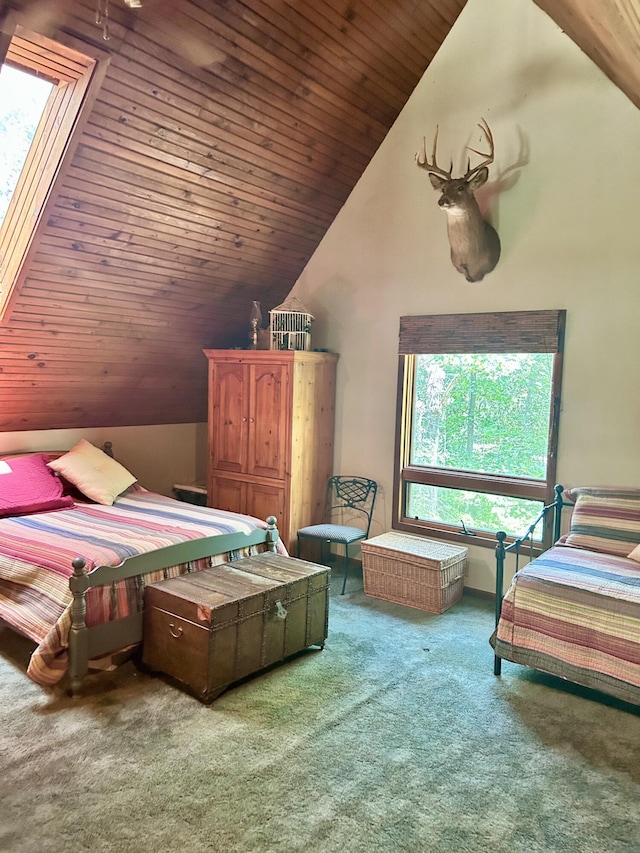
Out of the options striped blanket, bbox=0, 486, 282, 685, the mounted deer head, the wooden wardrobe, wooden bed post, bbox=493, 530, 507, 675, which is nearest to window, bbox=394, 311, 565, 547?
the mounted deer head

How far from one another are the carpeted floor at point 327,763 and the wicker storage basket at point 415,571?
72 centimetres

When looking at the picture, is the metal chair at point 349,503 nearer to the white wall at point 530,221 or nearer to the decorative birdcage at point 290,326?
the white wall at point 530,221

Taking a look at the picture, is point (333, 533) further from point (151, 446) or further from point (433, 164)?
point (433, 164)

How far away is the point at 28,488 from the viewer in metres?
4.19

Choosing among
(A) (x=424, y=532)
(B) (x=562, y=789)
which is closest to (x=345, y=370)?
(A) (x=424, y=532)

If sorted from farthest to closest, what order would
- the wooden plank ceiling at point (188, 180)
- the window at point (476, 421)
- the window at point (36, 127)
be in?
the window at point (476, 421) < the wooden plank ceiling at point (188, 180) < the window at point (36, 127)

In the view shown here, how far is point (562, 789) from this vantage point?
7.69ft

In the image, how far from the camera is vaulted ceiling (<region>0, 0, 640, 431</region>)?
10.2 feet

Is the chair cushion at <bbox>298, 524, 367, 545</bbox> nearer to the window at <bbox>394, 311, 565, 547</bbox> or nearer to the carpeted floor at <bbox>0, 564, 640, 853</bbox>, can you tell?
the window at <bbox>394, 311, 565, 547</bbox>

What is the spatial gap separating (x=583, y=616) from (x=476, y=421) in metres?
1.82

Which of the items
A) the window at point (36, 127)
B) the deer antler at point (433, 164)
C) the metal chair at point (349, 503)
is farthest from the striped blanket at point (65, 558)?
the deer antler at point (433, 164)

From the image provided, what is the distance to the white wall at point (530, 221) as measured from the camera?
375cm

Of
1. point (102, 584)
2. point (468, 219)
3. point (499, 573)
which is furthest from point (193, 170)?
point (499, 573)

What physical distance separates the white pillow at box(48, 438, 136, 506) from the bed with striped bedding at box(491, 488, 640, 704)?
9.16 ft
